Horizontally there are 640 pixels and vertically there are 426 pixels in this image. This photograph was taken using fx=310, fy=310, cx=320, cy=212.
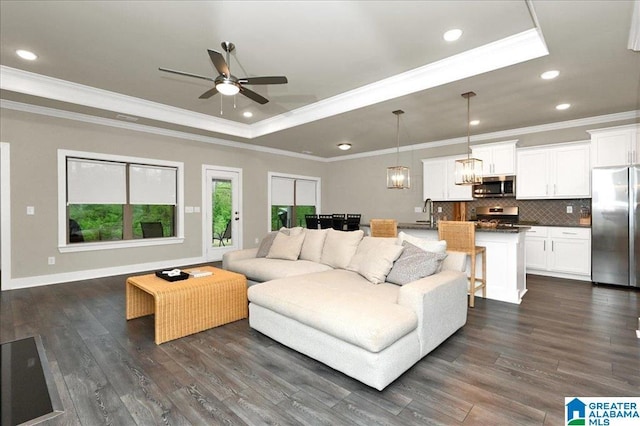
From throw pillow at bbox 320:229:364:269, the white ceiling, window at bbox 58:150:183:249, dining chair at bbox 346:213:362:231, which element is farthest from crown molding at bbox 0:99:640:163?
throw pillow at bbox 320:229:364:269

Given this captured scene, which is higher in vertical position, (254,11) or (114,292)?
(254,11)

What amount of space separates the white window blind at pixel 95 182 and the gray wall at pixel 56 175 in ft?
0.69

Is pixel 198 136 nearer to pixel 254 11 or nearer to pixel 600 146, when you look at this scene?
pixel 254 11

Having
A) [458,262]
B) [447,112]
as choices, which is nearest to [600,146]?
[447,112]

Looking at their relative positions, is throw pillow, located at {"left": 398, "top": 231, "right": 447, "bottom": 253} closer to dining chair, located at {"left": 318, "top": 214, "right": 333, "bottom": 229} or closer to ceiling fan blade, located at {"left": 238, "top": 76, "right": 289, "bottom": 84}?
ceiling fan blade, located at {"left": 238, "top": 76, "right": 289, "bottom": 84}

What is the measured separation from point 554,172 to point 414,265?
14.2ft

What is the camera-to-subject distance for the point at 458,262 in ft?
10.8

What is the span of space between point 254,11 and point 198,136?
13.5 feet

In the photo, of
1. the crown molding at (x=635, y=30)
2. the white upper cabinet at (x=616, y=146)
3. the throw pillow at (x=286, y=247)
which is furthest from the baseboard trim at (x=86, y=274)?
the white upper cabinet at (x=616, y=146)

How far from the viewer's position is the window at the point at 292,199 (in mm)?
8070

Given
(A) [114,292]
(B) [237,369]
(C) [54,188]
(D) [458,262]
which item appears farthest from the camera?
(C) [54,188]

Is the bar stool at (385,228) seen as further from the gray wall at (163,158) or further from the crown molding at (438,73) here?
the gray wall at (163,158)

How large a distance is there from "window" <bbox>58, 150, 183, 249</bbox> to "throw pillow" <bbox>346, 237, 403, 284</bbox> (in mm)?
4459

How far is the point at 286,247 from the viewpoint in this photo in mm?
4176
